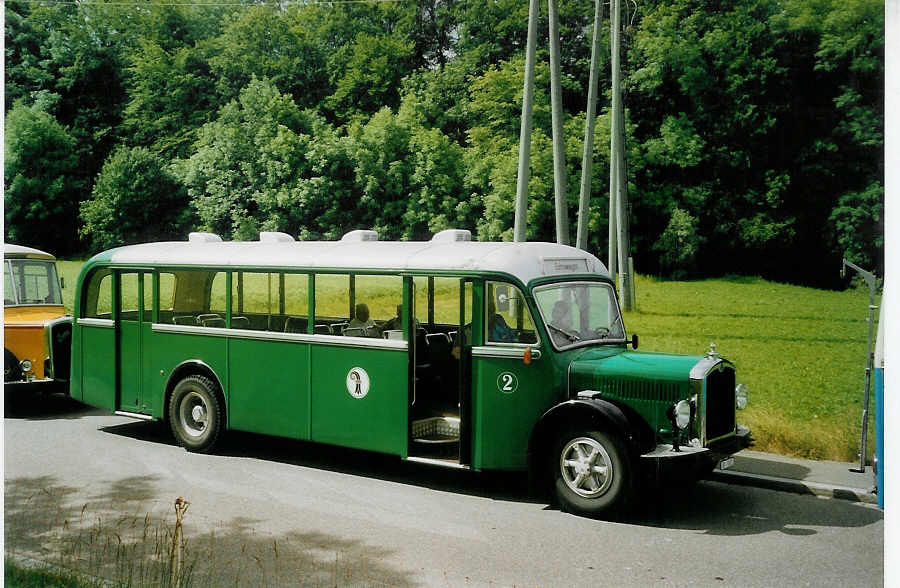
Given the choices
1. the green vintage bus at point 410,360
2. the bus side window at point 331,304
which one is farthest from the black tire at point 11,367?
the bus side window at point 331,304

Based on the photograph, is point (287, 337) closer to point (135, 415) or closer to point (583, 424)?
point (135, 415)

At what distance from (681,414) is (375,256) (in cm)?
344

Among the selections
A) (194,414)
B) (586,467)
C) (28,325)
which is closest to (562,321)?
(586,467)

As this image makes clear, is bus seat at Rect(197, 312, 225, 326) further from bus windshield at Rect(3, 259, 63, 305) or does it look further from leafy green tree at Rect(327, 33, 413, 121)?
leafy green tree at Rect(327, 33, 413, 121)

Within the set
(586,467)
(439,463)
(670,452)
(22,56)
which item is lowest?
(439,463)

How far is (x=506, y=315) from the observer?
26.7 ft

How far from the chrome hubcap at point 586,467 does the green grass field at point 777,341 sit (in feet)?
7.76

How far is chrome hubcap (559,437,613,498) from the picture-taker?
739 cm

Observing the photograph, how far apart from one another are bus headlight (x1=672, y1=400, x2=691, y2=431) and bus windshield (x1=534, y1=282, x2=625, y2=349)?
3.84 feet

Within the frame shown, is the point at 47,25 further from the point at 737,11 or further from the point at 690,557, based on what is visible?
the point at 690,557

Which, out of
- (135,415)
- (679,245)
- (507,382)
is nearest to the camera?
(507,382)

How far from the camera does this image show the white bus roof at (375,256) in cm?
828

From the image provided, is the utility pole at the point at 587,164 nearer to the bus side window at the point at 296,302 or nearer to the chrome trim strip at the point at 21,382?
the bus side window at the point at 296,302

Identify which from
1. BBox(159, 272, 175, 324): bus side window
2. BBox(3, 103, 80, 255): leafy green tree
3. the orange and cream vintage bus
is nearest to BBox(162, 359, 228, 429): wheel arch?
BBox(159, 272, 175, 324): bus side window
